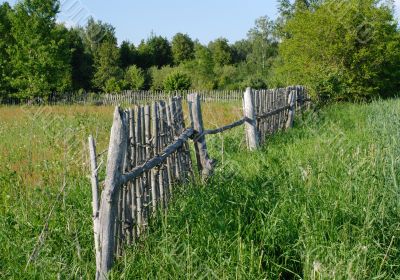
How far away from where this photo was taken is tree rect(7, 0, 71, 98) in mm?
27344

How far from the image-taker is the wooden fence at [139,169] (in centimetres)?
276

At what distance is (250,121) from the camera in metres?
7.68

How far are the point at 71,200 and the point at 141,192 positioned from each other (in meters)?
1.06

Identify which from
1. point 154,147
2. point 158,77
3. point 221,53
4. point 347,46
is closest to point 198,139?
point 154,147

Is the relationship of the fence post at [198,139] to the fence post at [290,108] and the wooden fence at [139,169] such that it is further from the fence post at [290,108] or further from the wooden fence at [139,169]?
the fence post at [290,108]

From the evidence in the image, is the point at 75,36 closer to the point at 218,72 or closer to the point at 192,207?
the point at 218,72

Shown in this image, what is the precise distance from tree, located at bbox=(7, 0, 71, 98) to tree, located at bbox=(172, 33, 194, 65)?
37.7 meters

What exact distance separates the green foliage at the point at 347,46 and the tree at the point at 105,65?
89.2 ft

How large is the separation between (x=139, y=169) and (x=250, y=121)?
4.76 metres

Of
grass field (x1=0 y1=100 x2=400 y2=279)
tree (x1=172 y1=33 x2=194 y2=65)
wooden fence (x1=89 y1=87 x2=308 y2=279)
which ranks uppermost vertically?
tree (x1=172 y1=33 x2=194 y2=65)

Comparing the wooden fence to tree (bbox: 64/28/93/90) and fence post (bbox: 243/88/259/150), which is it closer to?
fence post (bbox: 243/88/259/150)

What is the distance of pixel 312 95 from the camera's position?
16312mm

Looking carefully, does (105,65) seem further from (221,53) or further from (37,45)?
(221,53)

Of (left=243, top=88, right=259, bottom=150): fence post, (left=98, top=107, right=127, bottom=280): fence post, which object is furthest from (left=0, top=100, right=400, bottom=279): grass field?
(left=243, top=88, right=259, bottom=150): fence post
